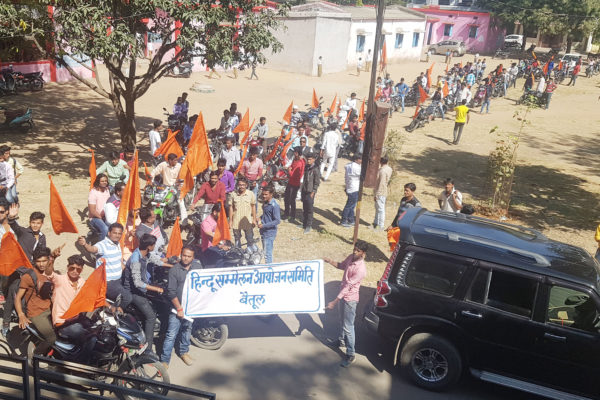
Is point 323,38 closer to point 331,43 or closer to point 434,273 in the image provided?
point 331,43

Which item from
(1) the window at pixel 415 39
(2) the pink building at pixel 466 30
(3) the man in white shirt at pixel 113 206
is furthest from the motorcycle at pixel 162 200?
(2) the pink building at pixel 466 30

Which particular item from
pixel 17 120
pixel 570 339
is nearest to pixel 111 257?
pixel 570 339

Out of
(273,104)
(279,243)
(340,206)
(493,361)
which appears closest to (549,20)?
(273,104)

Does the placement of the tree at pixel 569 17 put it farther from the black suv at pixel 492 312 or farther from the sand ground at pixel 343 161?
the black suv at pixel 492 312

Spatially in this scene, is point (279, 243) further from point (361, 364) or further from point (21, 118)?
point (21, 118)

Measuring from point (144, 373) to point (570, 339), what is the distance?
16.1ft

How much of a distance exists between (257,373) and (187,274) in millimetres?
1557

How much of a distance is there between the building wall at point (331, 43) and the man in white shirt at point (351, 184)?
81.2 feet

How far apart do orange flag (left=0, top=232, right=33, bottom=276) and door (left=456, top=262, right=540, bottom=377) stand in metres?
5.29

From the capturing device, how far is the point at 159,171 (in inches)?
418

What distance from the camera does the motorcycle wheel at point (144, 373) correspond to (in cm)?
581

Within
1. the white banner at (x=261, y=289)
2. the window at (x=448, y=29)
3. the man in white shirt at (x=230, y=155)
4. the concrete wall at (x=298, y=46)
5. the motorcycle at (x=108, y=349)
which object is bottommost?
the motorcycle at (x=108, y=349)

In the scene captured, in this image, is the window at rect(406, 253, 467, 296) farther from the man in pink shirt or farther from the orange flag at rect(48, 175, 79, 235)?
the orange flag at rect(48, 175, 79, 235)

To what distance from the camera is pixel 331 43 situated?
1419 inches
